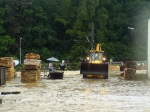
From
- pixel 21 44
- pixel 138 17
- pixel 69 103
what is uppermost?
pixel 138 17

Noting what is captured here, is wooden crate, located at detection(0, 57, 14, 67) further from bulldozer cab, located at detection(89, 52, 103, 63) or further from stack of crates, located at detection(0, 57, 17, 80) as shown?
bulldozer cab, located at detection(89, 52, 103, 63)

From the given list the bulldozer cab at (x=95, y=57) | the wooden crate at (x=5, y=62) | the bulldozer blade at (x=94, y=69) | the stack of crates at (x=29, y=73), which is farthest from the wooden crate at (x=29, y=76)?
the bulldozer cab at (x=95, y=57)

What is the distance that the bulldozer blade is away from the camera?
33344mm

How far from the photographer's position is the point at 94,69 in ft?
110

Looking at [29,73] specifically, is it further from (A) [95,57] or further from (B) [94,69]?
(A) [95,57]

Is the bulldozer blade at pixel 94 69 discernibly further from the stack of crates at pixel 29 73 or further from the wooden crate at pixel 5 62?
the wooden crate at pixel 5 62

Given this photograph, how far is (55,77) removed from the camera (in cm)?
3422

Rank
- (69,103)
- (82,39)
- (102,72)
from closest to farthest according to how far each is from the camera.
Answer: (69,103), (102,72), (82,39)

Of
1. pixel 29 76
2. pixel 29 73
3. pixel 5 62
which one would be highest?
pixel 5 62

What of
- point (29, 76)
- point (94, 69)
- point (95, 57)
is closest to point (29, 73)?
point (29, 76)

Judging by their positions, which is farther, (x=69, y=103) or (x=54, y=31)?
(x=54, y=31)

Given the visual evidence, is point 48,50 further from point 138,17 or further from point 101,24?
point 138,17

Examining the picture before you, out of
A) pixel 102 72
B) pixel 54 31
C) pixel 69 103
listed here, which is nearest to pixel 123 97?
pixel 69 103

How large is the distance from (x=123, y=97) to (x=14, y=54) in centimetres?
5620
